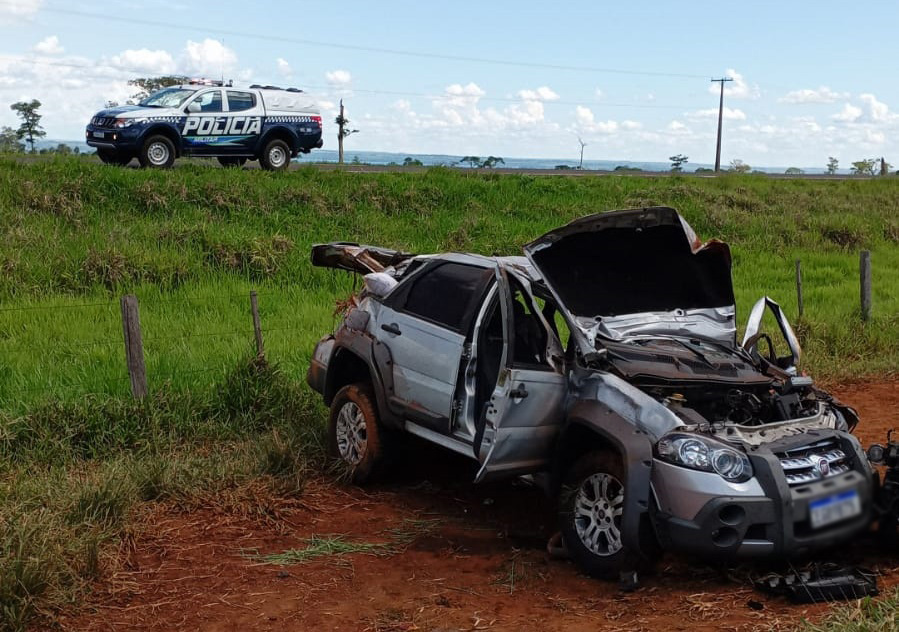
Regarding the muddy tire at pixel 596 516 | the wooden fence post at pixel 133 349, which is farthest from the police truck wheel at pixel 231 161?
the muddy tire at pixel 596 516

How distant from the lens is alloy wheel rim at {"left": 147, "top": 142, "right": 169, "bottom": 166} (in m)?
21.1

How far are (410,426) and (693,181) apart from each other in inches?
955

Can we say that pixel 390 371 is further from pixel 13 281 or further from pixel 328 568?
pixel 13 281

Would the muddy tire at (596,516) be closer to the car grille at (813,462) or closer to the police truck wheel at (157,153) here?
the car grille at (813,462)

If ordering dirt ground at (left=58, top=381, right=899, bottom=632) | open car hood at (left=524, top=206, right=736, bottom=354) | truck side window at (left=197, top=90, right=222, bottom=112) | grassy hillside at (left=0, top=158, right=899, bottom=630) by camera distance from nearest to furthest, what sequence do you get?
dirt ground at (left=58, top=381, right=899, bottom=632)
open car hood at (left=524, top=206, right=736, bottom=354)
grassy hillside at (left=0, top=158, right=899, bottom=630)
truck side window at (left=197, top=90, right=222, bottom=112)

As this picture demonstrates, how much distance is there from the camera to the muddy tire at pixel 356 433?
7652mm

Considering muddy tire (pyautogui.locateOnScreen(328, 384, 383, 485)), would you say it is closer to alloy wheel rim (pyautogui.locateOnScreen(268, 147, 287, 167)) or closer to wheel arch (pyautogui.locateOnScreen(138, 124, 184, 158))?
wheel arch (pyautogui.locateOnScreen(138, 124, 184, 158))

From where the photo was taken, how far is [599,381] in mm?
5949

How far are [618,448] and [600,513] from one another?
0.47 metres

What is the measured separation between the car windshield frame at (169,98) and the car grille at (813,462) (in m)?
18.5

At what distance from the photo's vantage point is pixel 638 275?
22.2 feet

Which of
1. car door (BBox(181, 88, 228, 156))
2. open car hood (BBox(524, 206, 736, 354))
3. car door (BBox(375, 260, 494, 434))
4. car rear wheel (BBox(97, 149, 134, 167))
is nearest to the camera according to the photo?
open car hood (BBox(524, 206, 736, 354))

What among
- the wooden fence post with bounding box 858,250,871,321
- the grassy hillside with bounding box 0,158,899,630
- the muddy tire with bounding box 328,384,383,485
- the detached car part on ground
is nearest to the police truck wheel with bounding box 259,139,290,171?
the grassy hillside with bounding box 0,158,899,630

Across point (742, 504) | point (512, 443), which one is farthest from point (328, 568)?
point (742, 504)
